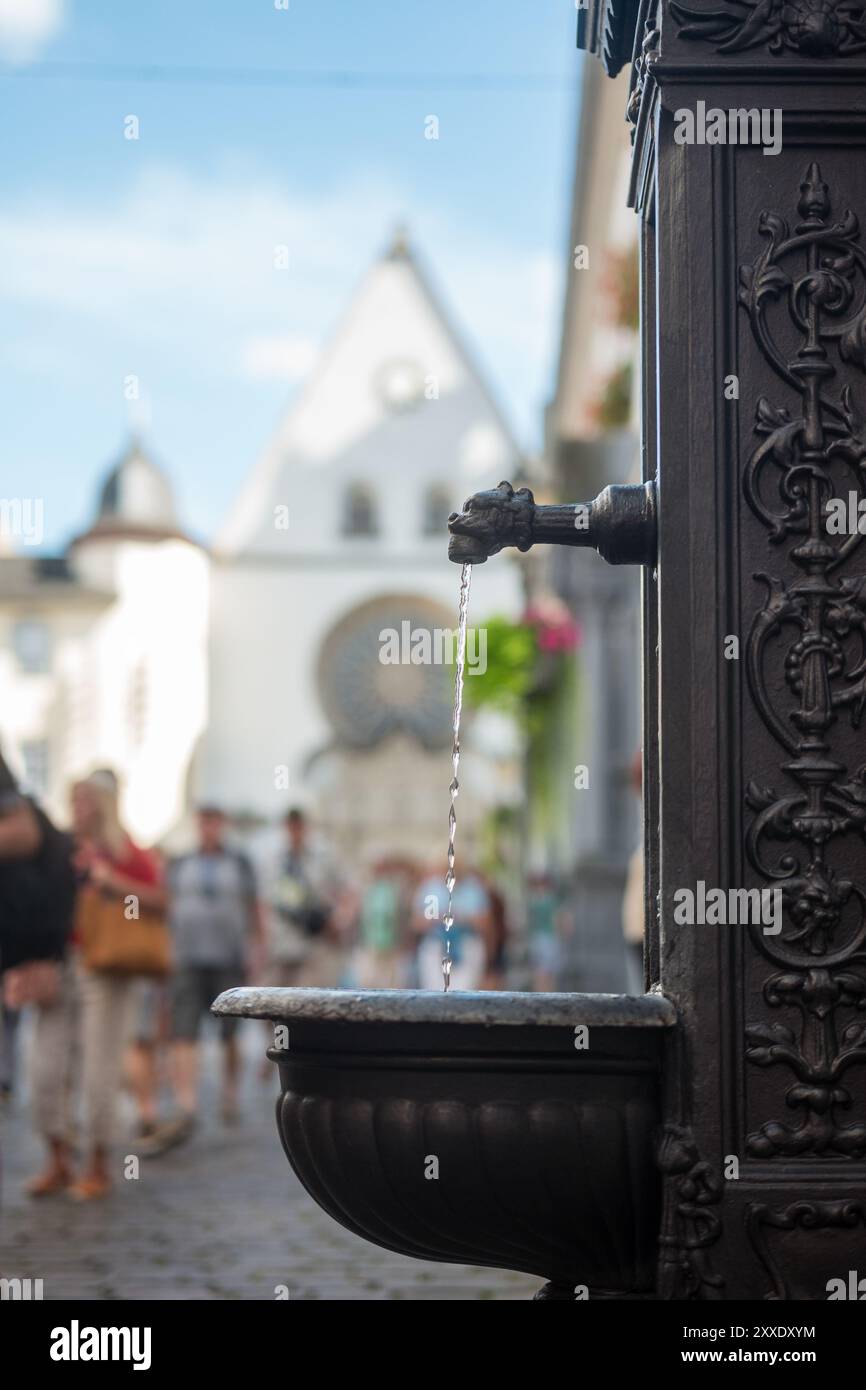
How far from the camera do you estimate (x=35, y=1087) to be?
26.5ft

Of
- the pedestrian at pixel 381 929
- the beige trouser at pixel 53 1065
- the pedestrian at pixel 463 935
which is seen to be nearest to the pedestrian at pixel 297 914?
the pedestrian at pixel 463 935

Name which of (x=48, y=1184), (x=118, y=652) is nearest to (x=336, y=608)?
(x=118, y=652)

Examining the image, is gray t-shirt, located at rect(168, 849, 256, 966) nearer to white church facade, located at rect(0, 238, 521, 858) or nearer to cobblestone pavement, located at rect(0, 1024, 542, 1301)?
cobblestone pavement, located at rect(0, 1024, 542, 1301)

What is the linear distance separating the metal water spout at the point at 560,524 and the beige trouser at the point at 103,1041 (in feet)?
18.7

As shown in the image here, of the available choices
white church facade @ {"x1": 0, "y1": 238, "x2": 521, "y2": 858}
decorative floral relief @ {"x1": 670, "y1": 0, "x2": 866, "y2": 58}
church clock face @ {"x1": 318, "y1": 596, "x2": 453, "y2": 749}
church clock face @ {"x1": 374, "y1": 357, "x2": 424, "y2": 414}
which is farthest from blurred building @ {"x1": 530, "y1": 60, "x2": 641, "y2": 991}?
church clock face @ {"x1": 374, "y1": 357, "x2": 424, "y2": 414}

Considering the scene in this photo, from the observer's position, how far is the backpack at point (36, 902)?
5.94 m

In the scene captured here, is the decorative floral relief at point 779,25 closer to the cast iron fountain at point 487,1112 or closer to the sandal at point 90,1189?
the cast iron fountain at point 487,1112

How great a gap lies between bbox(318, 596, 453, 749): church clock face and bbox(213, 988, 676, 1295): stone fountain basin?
146ft

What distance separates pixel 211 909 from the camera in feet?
37.3

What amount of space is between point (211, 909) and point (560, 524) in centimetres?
844

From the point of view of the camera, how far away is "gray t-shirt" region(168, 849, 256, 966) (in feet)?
36.8

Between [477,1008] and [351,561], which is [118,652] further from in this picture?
[477,1008]

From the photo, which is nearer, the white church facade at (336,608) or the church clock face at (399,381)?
the white church facade at (336,608)
